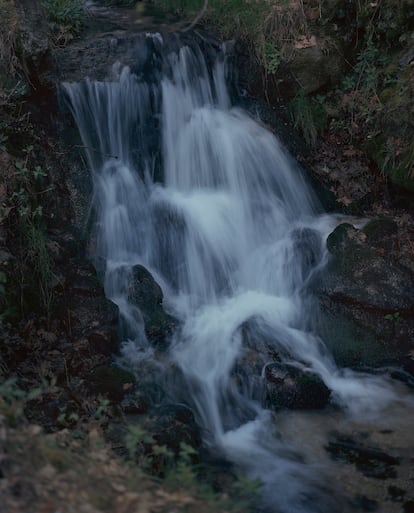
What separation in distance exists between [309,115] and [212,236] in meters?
2.45

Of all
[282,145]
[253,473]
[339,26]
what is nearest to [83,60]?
[282,145]

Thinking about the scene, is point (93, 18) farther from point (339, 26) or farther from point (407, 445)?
point (407, 445)

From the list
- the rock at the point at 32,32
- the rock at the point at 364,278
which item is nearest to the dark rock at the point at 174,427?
the rock at the point at 364,278

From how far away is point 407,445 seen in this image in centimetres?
526

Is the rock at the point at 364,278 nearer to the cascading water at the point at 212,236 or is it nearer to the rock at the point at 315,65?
the cascading water at the point at 212,236

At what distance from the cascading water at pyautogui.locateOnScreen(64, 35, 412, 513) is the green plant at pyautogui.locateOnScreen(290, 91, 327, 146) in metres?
0.48

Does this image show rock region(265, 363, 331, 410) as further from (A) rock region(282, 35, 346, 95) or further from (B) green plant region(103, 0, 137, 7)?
(B) green plant region(103, 0, 137, 7)

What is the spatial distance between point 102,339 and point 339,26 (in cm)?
580

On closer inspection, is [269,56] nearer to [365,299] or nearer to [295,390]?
[365,299]

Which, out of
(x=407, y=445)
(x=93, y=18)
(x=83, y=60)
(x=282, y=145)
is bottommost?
(x=407, y=445)

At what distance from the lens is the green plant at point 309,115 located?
8398 millimetres

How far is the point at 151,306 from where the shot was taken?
6.50 metres

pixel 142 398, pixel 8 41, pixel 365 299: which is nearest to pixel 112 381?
pixel 142 398

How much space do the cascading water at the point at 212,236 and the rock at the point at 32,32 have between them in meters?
0.52
